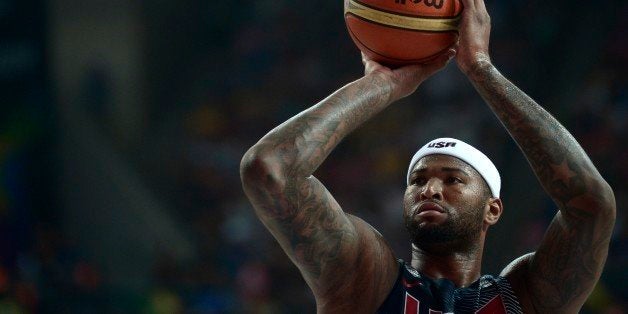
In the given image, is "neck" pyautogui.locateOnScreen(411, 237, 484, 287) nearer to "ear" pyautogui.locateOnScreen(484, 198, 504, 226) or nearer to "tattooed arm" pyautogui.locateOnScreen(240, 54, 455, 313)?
"ear" pyautogui.locateOnScreen(484, 198, 504, 226)

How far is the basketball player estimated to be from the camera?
3096 mm

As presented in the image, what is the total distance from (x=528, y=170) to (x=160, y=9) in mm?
4073

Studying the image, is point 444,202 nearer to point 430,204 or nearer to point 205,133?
point 430,204

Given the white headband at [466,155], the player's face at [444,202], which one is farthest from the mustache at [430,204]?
the white headband at [466,155]

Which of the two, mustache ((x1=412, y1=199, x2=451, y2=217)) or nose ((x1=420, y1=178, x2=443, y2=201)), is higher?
nose ((x1=420, y1=178, x2=443, y2=201))

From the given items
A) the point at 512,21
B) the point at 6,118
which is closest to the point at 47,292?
the point at 6,118

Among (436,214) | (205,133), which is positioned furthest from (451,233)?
(205,133)

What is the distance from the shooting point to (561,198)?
3.26 meters

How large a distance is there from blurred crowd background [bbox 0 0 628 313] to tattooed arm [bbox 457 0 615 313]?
14.5 ft

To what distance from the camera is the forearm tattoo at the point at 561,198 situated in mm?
3225

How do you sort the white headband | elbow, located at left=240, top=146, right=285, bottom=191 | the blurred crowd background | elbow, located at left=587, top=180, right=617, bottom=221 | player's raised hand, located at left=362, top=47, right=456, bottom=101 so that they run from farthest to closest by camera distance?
the blurred crowd background → the white headband → player's raised hand, located at left=362, top=47, right=456, bottom=101 → elbow, located at left=587, top=180, right=617, bottom=221 → elbow, located at left=240, top=146, right=285, bottom=191

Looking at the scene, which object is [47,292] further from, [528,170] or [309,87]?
[528,170]

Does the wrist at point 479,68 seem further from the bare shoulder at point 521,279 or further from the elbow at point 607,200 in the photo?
the bare shoulder at point 521,279

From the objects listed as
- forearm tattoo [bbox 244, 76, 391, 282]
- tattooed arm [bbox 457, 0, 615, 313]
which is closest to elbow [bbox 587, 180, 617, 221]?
tattooed arm [bbox 457, 0, 615, 313]
